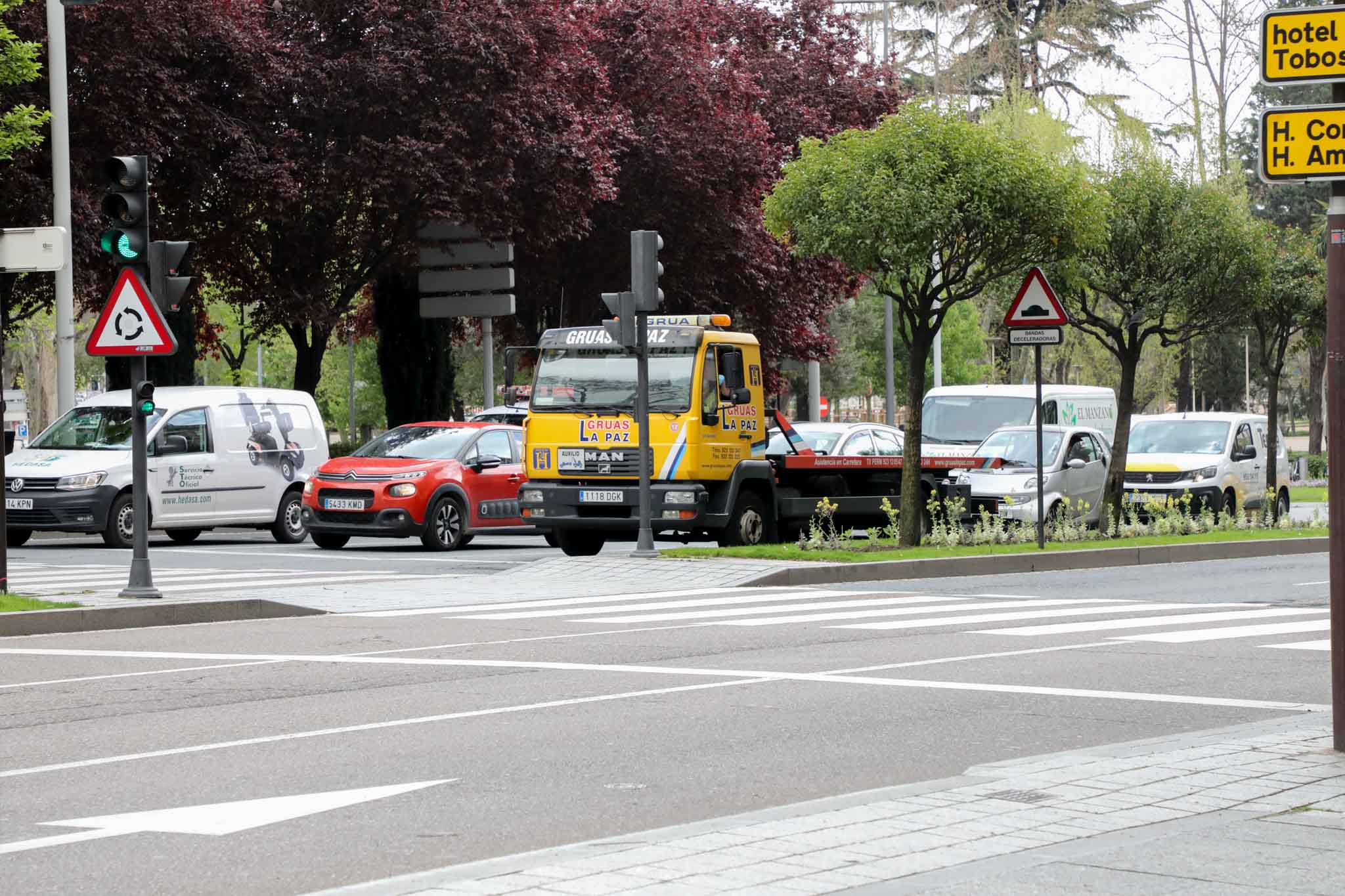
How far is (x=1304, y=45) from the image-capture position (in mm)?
7496

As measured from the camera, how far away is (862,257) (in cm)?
1964

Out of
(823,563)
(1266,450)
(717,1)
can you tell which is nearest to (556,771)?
(823,563)

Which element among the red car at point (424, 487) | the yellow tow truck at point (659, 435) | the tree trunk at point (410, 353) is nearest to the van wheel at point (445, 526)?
the red car at point (424, 487)

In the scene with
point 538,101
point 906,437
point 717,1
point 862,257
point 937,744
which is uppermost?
point 717,1

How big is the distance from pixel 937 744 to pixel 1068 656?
11.8 ft

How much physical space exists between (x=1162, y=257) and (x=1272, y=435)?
5.81m

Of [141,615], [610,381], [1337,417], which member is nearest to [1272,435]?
[610,381]

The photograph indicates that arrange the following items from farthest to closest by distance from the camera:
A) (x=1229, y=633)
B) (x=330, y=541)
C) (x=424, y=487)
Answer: (x=330, y=541) → (x=424, y=487) → (x=1229, y=633)

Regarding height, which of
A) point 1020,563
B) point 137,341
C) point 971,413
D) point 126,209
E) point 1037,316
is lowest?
point 1020,563

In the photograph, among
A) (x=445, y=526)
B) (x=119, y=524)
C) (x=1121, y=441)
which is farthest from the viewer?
(x=1121, y=441)

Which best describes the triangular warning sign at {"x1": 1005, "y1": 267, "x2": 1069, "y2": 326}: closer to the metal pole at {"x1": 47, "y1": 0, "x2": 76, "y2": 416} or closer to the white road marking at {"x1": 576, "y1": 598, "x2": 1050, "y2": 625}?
the white road marking at {"x1": 576, "y1": 598, "x2": 1050, "y2": 625}

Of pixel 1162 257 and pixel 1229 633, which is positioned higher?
pixel 1162 257

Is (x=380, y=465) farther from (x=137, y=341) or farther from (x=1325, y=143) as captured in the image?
(x=1325, y=143)

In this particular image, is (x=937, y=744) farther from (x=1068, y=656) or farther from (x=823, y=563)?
(x=823, y=563)
